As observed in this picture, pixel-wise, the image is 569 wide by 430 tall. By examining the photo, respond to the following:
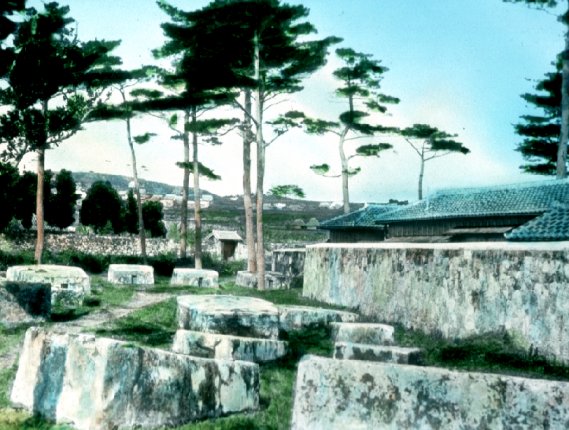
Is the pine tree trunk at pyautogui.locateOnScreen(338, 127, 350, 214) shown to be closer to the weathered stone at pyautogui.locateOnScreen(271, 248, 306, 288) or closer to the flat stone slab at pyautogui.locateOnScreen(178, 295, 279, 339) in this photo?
the weathered stone at pyautogui.locateOnScreen(271, 248, 306, 288)

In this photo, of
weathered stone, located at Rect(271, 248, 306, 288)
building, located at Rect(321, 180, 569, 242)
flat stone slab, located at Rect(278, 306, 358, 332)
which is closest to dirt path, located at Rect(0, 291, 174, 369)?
flat stone slab, located at Rect(278, 306, 358, 332)

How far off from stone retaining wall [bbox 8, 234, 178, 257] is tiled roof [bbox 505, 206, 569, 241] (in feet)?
86.0

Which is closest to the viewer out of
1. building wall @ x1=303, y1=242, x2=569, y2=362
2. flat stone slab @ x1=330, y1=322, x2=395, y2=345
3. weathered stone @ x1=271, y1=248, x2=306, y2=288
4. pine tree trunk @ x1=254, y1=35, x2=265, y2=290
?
flat stone slab @ x1=330, y1=322, x2=395, y2=345

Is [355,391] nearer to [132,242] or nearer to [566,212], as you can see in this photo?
[566,212]

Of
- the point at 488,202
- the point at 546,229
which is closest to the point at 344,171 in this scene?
the point at 488,202

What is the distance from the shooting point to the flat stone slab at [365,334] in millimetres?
7133

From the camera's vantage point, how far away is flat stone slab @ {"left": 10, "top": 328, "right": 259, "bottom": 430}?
3723 mm

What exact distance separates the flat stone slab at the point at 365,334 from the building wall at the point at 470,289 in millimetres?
2705

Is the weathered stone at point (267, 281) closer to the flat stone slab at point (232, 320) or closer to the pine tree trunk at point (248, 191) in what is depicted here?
the pine tree trunk at point (248, 191)

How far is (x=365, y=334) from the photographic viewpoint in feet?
23.5

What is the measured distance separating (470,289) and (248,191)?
497 inches

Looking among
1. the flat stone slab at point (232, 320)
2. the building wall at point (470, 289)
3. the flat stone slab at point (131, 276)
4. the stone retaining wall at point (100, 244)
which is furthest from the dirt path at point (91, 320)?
the stone retaining wall at point (100, 244)

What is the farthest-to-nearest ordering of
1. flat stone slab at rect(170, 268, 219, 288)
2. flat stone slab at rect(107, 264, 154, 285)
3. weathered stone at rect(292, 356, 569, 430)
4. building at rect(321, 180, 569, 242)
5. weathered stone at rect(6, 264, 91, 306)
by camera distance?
flat stone slab at rect(170, 268, 219, 288) → flat stone slab at rect(107, 264, 154, 285) → building at rect(321, 180, 569, 242) → weathered stone at rect(6, 264, 91, 306) → weathered stone at rect(292, 356, 569, 430)

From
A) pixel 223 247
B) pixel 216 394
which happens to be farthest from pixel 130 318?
pixel 223 247
